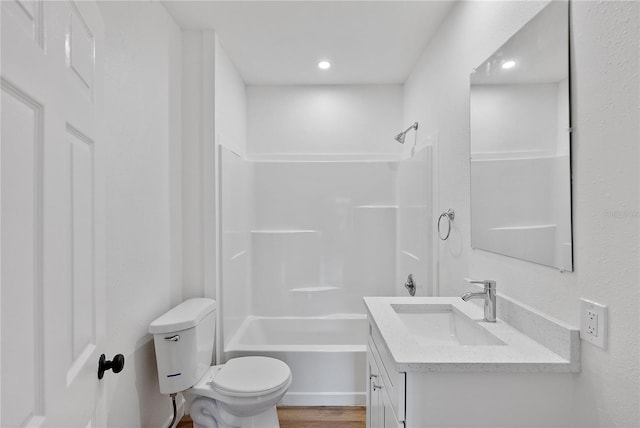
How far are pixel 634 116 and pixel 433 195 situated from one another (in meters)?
1.49

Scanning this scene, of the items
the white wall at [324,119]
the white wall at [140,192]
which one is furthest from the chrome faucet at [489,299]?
the white wall at [324,119]

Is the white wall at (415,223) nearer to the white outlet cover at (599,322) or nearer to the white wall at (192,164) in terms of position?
the white outlet cover at (599,322)

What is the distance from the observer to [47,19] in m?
0.65

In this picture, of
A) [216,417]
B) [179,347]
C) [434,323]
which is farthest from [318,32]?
[216,417]

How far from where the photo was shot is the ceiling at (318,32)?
2111mm

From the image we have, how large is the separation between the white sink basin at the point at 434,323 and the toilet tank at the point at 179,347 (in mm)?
1080

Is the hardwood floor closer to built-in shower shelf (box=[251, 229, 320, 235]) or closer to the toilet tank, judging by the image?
the toilet tank

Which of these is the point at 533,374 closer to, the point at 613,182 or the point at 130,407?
the point at 613,182

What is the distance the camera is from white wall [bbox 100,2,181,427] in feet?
5.28

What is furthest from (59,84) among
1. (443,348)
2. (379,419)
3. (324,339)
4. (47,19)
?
(324,339)

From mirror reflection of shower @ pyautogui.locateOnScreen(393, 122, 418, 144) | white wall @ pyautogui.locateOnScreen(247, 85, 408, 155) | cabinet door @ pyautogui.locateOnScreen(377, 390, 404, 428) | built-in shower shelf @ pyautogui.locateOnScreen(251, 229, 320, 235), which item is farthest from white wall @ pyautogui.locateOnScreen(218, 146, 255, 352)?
cabinet door @ pyautogui.locateOnScreen(377, 390, 404, 428)

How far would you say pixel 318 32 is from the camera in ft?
7.87

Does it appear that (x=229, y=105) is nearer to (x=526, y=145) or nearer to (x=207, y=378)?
(x=207, y=378)

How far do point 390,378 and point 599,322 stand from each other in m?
0.64
